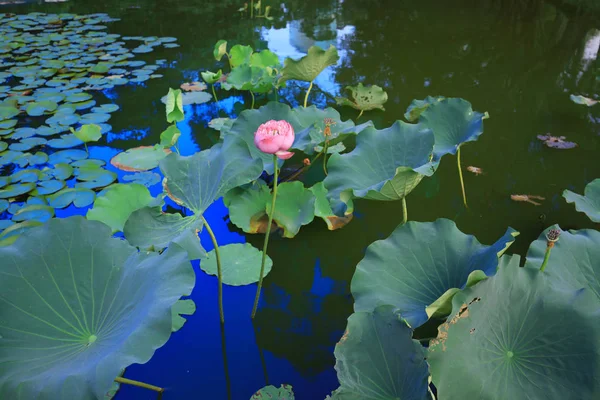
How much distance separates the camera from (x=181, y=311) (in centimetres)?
158

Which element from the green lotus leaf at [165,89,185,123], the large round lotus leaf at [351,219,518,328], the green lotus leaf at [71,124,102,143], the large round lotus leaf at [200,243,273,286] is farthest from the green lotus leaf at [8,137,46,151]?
the large round lotus leaf at [351,219,518,328]

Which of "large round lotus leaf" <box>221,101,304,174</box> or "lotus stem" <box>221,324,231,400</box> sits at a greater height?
"large round lotus leaf" <box>221,101,304,174</box>

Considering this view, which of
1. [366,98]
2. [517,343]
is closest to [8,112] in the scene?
[366,98]

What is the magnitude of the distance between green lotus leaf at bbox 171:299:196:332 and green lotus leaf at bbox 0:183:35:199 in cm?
114

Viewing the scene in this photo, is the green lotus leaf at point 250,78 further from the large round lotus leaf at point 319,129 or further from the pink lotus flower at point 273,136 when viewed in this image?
the pink lotus flower at point 273,136

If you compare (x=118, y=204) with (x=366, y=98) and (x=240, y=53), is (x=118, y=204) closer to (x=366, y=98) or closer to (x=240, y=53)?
(x=366, y=98)

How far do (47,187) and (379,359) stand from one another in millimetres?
1956

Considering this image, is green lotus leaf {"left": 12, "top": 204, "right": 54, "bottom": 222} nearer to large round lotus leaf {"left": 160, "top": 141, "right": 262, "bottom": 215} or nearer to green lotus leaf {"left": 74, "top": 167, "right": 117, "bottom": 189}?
green lotus leaf {"left": 74, "top": 167, "right": 117, "bottom": 189}

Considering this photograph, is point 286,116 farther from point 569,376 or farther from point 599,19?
point 599,19

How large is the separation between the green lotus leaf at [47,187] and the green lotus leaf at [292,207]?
43.7 inches

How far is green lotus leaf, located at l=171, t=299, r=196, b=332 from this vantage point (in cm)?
152

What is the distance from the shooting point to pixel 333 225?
2039mm

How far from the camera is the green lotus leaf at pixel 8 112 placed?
2.95 meters

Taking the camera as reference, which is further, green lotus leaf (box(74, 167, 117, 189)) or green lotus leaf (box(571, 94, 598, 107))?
green lotus leaf (box(571, 94, 598, 107))
